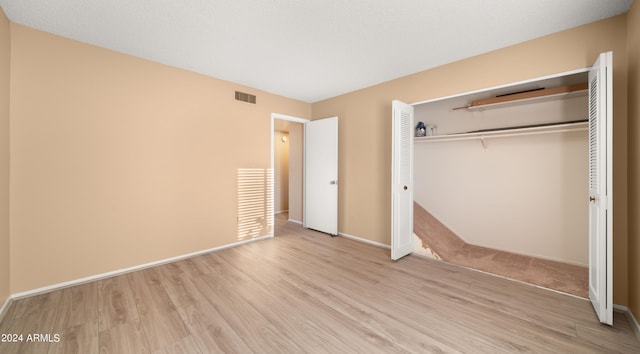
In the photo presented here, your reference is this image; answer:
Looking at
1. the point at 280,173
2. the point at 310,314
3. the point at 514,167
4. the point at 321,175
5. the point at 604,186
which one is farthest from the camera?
the point at 280,173

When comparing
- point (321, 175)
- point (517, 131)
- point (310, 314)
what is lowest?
point (310, 314)

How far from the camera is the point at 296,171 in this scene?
5879mm

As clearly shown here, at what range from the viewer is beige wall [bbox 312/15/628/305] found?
215 centimetres

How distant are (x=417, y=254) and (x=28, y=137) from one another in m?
4.77

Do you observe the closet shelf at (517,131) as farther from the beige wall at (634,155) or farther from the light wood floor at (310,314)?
the light wood floor at (310,314)

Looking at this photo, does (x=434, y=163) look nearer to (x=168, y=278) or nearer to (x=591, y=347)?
(x=591, y=347)

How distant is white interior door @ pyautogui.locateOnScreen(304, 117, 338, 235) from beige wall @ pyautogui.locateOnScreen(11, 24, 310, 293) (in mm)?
1553

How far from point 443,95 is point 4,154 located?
4.68 m

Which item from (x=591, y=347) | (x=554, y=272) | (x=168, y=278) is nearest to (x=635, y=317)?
(x=591, y=347)

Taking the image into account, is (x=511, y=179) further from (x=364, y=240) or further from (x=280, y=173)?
(x=280, y=173)

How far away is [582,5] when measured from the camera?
6.65 ft

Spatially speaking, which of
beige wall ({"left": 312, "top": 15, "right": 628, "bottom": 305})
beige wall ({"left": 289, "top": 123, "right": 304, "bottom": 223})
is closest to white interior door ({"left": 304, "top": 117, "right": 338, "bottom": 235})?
beige wall ({"left": 312, "top": 15, "right": 628, "bottom": 305})

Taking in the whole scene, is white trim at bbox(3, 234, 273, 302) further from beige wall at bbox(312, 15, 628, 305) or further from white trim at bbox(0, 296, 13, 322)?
beige wall at bbox(312, 15, 628, 305)

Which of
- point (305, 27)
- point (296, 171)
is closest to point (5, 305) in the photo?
point (305, 27)
